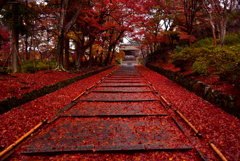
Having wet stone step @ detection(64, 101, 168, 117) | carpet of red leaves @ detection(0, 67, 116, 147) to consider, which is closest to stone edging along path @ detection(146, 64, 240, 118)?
wet stone step @ detection(64, 101, 168, 117)

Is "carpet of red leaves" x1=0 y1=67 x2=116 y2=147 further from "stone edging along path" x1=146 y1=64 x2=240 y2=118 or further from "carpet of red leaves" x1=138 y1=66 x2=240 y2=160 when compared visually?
"stone edging along path" x1=146 y1=64 x2=240 y2=118

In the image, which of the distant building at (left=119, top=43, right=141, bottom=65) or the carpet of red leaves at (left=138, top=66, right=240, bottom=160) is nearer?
the carpet of red leaves at (left=138, top=66, right=240, bottom=160)

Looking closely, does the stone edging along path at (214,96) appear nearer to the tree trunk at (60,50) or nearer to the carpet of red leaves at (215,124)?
the carpet of red leaves at (215,124)

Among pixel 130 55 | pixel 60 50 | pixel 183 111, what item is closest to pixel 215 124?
pixel 183 111

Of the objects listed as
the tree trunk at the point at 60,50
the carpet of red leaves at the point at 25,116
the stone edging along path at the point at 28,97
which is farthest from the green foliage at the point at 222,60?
the tree trunk at the point at 60,50

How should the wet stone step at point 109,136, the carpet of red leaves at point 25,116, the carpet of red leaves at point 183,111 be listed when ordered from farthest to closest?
1. the carpet of red leaves at point 25,116
2. the wet stone step at point 109,136
3. the carpet of red leaves at point 183,111

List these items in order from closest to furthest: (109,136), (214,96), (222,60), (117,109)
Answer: (109,136) → (117,109) → (214,96) → (222,60)

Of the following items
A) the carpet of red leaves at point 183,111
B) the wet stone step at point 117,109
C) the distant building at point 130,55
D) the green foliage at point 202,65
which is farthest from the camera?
the distant building at point 130,55

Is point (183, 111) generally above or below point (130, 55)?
below

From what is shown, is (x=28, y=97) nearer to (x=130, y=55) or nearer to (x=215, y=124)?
(x=215, y=124)

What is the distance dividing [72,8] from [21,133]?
1038 centimetres

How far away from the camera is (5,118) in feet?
10.7

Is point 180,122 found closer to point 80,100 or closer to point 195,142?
point 195,142

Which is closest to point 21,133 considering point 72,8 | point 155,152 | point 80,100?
point 80,100
